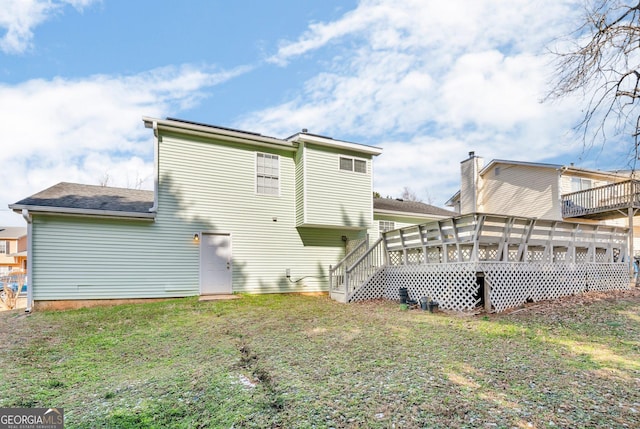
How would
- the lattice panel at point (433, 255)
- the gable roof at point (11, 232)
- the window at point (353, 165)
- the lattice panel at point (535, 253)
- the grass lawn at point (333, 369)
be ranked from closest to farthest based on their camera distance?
the grass lawn at point (333, 369) → the lattice panel at point (535, 253) → the lattice panel at point (433, 255) → the window at point (353, 165) → the gable roof at point (11, 232)

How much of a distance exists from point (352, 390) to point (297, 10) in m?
11.6

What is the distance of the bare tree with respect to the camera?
268 inches

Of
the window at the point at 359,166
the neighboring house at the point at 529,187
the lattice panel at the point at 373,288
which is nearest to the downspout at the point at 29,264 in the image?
the lattice panel at the point at 373,288

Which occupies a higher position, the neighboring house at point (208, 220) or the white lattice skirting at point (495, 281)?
the neighboring house at point (208, 220)

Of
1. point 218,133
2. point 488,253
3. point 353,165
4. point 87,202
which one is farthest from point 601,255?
point 87,202

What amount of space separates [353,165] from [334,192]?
142cm

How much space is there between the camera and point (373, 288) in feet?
36.6

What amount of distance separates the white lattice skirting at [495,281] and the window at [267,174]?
4804 mm

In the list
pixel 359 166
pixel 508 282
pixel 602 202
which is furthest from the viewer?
pixel 602 202

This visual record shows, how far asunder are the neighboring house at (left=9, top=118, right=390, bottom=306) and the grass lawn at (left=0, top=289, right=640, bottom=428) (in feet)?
6.74

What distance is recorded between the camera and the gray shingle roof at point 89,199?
965 centimetres

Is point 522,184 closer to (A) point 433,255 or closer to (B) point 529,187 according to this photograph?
(B) point 529,187

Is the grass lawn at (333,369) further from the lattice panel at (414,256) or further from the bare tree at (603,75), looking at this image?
the bare tree at (603,75)

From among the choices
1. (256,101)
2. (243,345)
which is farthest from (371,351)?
(256,101)
